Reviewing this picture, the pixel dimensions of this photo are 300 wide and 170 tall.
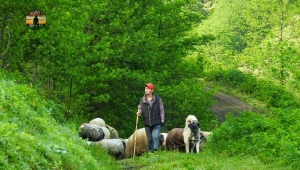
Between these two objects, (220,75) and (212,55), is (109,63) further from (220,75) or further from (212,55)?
(212,55)

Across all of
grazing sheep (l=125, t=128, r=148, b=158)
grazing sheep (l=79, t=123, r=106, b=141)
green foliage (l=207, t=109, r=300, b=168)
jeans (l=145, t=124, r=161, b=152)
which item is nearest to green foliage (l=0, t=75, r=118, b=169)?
jeans (l=145, t=124, r=161, b=152)

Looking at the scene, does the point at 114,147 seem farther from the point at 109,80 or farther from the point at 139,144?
the point at 109,80

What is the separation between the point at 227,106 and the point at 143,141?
78.6ft

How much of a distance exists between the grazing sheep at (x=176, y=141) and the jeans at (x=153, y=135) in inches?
80.7

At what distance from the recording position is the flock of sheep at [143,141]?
645 inches

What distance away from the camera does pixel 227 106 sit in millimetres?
40000

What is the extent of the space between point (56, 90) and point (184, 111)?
27.8 feet

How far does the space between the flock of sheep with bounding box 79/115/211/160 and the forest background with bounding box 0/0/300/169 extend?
1271 millimetres

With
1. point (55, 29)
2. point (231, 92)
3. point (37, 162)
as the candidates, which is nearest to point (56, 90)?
point (55, 29)

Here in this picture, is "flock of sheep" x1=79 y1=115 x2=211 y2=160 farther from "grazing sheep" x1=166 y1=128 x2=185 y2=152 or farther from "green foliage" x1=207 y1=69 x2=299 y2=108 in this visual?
"green foliage" x1=207 y1=69 x2=299 y2=108

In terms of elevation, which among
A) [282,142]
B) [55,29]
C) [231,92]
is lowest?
[231,92]

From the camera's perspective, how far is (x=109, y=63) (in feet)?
77.6

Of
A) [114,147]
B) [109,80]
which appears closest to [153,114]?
[114,147]

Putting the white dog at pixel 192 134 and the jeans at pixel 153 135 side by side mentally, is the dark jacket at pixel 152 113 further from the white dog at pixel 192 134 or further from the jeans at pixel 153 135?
the white dog at pixel 192 134
